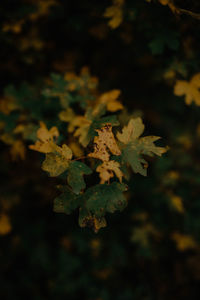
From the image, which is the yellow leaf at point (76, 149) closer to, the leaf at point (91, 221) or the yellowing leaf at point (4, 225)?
the leaf at point (91, 221)

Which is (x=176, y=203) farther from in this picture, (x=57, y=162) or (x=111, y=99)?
(x=57, y=162)

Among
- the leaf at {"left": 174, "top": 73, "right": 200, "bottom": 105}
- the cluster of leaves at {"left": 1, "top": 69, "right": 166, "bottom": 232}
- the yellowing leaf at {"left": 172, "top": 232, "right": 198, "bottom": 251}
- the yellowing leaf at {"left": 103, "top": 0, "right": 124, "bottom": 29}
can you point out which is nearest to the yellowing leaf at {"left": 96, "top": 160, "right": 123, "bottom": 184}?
the cluster of leaves at {"left": 1, "top": 69, "right": 166, "bottom": 232}

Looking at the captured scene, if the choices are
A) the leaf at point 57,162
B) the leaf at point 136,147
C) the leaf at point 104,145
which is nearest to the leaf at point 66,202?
the leaf at point 57,162

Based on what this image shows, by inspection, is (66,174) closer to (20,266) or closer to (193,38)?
(193,38)

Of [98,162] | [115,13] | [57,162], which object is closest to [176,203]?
[98,162]

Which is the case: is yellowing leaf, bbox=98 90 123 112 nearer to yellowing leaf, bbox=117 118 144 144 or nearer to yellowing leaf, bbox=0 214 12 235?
yellowing leaf, bbox=117 118 144 144

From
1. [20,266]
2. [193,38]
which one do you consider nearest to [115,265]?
[20,266]
